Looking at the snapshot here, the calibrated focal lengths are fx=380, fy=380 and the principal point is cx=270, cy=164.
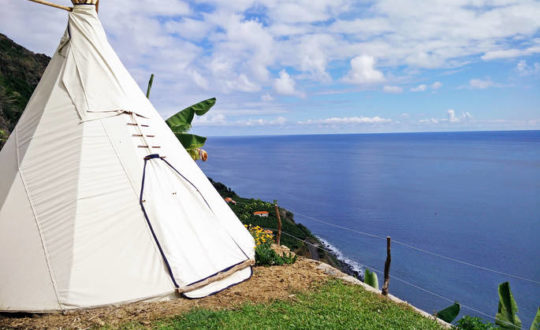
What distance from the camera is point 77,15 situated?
8078 millimetres

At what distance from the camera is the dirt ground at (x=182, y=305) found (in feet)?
19.0

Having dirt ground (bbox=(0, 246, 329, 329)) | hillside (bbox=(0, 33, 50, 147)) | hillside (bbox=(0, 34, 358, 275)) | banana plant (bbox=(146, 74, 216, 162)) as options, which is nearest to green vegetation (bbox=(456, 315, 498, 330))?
dirt ground (bbox=(0, 246, 329, 329))

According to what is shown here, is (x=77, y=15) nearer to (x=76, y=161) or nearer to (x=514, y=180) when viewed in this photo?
(x=76, y=161)

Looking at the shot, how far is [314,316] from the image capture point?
20.1ft

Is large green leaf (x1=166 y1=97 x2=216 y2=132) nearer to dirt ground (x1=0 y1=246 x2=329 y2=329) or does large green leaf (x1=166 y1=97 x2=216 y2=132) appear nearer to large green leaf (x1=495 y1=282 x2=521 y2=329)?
dirt ground (x1=0 y1=246 x2=329 y2=329)

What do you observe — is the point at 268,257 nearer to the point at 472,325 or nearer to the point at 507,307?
the point at 472,325

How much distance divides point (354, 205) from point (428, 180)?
29.3m

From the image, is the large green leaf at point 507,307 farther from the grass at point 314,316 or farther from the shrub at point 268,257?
the shrub at point 268,257

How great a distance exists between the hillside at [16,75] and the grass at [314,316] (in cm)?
2699

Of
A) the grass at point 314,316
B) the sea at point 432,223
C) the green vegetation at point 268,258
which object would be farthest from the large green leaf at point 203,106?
the grass at point 314,316

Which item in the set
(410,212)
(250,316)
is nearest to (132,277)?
(250,316)

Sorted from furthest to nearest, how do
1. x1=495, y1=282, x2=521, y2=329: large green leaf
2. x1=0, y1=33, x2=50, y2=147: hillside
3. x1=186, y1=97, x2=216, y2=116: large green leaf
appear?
x1=0, y1=33, x2=50, y2=147: hillside
x1=186, y1=97, x2=216, y2=116: large green leaf
x1=495, y1=282, x2=521, y2=329: large green leaf

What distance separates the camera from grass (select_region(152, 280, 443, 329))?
575 centimetres

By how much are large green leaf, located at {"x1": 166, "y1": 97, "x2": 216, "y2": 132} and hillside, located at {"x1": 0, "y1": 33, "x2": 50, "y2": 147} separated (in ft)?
63.6
